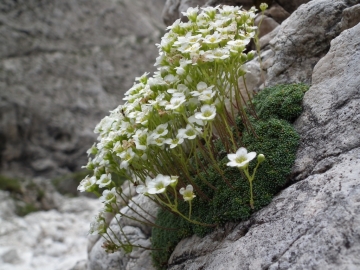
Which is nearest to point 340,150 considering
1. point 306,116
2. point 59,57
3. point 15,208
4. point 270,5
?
point 306,116

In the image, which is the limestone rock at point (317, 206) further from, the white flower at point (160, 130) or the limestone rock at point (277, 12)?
the limestone rock at point (277, 12)

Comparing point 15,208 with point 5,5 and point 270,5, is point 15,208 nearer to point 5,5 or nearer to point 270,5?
point 270,5

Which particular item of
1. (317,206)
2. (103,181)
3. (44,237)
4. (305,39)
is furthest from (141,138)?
(44,237)

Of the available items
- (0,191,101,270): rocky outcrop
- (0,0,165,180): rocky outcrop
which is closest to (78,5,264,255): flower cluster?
(0,191,101,270): rocky outcrop

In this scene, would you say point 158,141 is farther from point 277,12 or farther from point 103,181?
point 277,12

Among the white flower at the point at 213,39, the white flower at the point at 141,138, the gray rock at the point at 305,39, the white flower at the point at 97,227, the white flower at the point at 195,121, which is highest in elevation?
the gray rock at the point at 305,39

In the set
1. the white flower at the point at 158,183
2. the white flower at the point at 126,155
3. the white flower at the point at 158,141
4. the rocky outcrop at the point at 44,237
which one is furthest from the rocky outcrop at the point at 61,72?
the white flower at the point at 158,183
